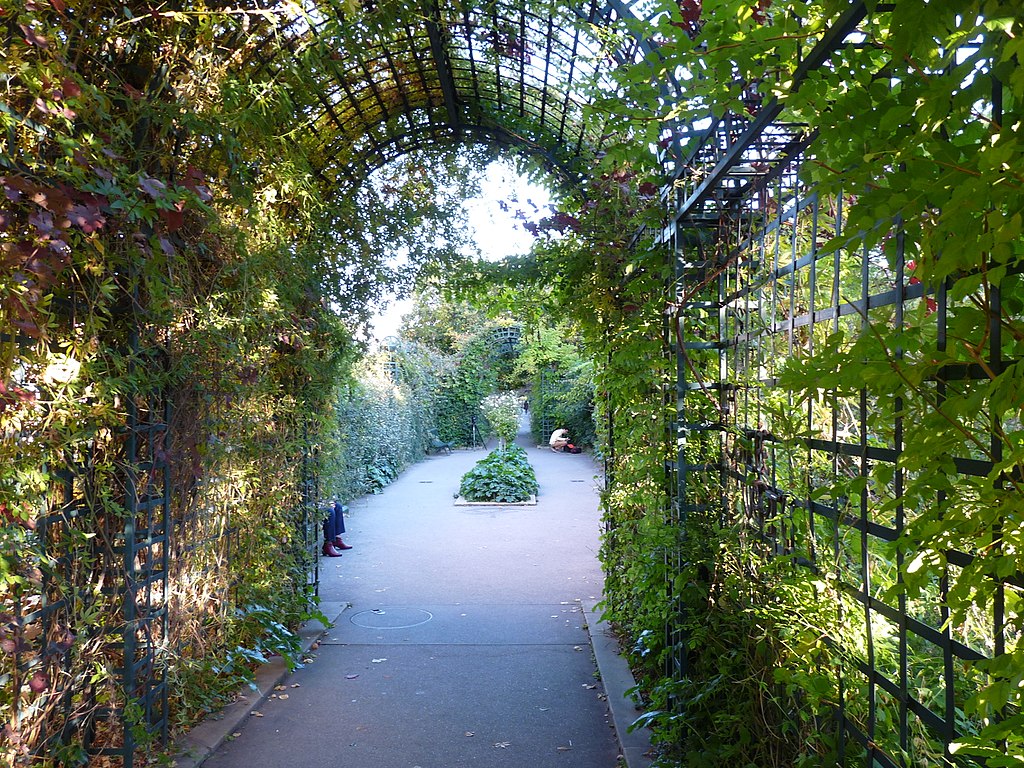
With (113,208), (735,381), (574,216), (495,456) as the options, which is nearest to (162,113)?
(113,208)

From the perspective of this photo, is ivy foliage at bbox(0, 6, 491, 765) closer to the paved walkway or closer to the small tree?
the paved walkway

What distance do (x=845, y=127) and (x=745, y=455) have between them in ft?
6.84

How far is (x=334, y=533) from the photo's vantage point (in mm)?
9930

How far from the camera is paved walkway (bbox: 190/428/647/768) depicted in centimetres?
438

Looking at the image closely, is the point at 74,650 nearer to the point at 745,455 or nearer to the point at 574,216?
the point at 745,455

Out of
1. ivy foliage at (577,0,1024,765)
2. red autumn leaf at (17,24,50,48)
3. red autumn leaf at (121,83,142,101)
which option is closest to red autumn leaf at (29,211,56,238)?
red autumn leaf at (17,24,50,48)

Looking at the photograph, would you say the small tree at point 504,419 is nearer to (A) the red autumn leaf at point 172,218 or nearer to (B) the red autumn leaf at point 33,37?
(A) the red autumn leaf at point 172,218

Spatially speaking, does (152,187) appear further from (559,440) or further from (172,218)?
(559,440)

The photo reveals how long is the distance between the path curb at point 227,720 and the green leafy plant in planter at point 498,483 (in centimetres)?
854

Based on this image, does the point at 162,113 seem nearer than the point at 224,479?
Yes

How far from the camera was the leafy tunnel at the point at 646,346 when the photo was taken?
1362 millimetres

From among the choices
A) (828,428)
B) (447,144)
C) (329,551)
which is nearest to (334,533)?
(329,551)

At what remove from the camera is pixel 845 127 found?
4.71ft

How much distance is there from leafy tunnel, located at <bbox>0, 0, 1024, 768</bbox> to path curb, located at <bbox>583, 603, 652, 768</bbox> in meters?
0.15
